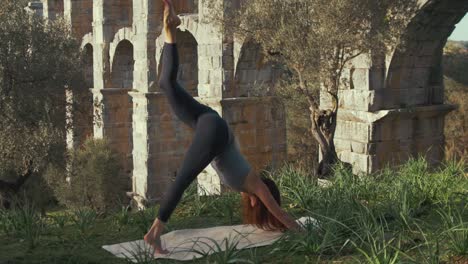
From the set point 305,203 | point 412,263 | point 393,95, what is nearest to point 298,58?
point 393,95

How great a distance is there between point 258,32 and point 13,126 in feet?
20.0

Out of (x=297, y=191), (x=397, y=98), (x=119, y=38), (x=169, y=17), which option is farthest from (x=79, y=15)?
(x=169, y=17)

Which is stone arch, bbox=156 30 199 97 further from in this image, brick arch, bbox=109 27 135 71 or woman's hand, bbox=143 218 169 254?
woman's hand, bbox=143 218 169 254

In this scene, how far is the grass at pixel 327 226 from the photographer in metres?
3.87

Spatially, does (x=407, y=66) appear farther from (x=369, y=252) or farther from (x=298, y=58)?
(x=369, y=252)

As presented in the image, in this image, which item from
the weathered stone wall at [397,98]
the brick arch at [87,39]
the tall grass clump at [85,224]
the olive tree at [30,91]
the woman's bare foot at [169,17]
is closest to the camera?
the woman's bare foot at [169,17]

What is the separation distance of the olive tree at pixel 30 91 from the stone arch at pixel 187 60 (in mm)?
2898

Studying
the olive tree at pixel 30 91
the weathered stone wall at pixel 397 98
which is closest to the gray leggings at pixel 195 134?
A: the weathered stone wall at pixel 397 98

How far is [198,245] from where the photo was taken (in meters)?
4.29

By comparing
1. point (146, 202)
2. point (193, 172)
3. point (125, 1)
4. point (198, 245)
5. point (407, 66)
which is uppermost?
point (125, 1)

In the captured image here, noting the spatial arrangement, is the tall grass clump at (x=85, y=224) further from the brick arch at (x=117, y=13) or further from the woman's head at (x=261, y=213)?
the brick arch at (x=117, y=13)

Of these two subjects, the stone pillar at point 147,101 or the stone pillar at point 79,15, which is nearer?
the stone pillar at point 147,101

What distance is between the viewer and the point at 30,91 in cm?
1342

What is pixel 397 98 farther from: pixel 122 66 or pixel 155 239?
pixel 122 66
